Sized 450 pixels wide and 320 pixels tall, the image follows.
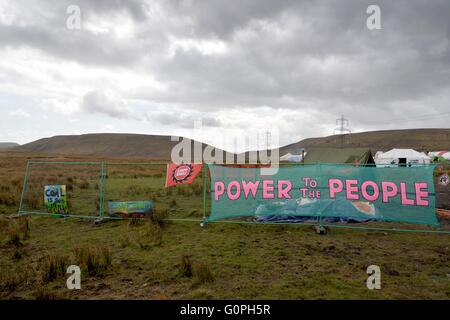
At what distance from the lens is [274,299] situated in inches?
170

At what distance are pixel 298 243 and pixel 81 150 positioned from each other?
187 metres

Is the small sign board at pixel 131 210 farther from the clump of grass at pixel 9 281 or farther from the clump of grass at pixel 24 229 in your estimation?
the clump of grass at pixel 9 281

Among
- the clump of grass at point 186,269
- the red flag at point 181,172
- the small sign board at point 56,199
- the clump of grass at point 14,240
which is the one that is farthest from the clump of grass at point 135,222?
the clump of grass at point 186,269

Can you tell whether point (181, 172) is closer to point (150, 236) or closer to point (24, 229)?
point (150, 236)

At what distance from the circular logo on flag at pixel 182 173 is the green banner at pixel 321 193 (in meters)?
0.78

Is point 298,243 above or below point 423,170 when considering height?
below

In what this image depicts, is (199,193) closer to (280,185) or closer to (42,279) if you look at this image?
(280,185)

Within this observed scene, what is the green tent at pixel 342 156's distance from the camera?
1992 centimetres

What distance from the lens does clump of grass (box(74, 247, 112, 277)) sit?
5.51 metres

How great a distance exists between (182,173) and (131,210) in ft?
6.91

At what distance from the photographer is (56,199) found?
1002 cm

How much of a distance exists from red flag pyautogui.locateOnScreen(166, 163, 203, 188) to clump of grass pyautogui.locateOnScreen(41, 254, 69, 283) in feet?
13.2
